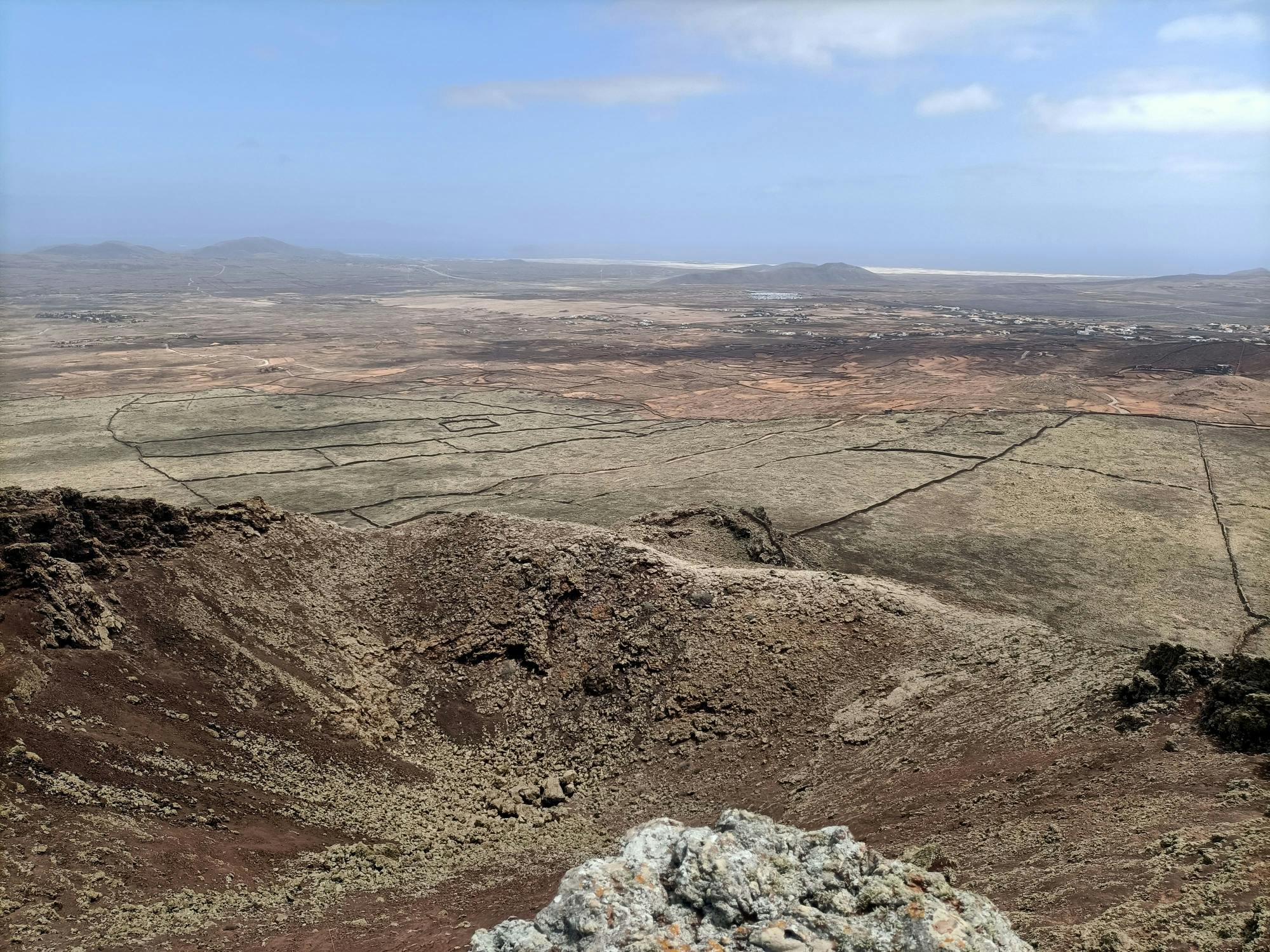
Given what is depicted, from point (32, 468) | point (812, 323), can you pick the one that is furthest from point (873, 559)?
point (812, 323)

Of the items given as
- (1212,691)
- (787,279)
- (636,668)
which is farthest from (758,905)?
(787,279)

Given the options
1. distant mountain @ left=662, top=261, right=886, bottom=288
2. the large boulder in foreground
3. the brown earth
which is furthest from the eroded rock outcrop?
distant mountain @ left=662, top=261, right=886, bottom=288

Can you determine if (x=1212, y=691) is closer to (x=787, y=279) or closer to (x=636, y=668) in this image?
(x=636, y=668)

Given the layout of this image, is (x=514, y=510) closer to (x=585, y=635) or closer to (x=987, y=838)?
(x=585, y=635)

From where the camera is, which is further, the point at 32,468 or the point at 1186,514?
the point at 32,468

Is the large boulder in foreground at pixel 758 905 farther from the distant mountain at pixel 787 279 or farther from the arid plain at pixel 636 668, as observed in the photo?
the distant mountain at pixel 787 279

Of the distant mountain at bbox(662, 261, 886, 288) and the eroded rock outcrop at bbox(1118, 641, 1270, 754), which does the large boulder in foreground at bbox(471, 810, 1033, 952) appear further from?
the distant mountain at bbox(662, 261, 886, 288)
